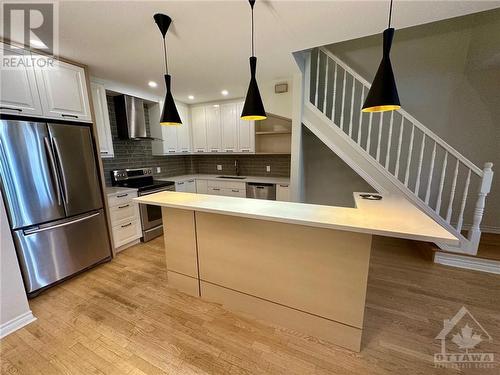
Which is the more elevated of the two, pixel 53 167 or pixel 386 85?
pixel 386 85

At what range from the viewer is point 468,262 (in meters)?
2.50

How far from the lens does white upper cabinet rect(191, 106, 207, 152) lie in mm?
4383

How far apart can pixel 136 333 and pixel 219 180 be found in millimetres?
2835

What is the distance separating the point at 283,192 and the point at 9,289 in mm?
Result: 3295

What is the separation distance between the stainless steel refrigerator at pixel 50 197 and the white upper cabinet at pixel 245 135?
236 cm

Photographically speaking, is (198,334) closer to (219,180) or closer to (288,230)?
(288,230)

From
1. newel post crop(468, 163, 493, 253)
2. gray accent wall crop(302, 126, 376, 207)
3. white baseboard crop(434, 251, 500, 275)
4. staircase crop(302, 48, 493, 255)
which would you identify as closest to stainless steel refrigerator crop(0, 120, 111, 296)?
staircase crop(302, 48, 493, 255)

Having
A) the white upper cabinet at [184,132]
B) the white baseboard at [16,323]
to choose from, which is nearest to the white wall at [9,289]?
the white baseboard at [16,323]

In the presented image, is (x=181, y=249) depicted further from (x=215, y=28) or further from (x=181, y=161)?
(x=181, y=161)

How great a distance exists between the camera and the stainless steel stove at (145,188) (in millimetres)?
3299

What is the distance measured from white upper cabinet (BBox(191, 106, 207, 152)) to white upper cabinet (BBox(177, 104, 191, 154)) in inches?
4.4

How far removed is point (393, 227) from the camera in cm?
121

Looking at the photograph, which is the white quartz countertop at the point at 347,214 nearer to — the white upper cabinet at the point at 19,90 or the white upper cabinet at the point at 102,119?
the white upper cabinet at the point at 19,90

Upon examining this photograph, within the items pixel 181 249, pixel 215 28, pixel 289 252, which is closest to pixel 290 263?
pixel 289 252
